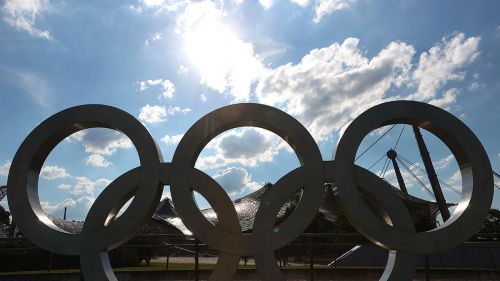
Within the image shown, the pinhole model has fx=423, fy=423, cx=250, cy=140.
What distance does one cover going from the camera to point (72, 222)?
6844 centimetres

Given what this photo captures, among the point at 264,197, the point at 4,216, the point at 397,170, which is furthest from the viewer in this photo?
the point at 4,216

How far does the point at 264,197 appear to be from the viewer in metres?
10.6

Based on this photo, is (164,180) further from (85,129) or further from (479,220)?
(479,220)

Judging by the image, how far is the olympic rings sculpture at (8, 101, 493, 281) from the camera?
10.4 m

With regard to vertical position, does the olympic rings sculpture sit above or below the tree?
below

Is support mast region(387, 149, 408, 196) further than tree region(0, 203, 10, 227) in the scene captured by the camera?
No

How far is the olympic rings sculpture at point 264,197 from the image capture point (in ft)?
34.1

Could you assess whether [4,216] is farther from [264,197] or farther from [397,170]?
[264,197]

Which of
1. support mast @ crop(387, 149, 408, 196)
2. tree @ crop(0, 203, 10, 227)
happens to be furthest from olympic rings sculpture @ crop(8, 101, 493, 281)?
tree @ crop(0, 203, 10, 227)

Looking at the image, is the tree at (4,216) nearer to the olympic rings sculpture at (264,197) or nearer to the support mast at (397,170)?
the support mast at (397,170)

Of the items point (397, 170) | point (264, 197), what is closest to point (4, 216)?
point (397, 170)

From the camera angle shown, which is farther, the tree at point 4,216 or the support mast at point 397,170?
the tree at point 4,216

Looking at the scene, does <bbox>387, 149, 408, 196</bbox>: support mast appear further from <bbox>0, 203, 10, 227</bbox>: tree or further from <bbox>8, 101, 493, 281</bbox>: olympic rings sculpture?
<bbox>0, 203, 10, 227</bbox>: tree

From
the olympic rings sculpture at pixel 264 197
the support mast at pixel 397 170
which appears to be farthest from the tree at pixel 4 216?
the olympic rings sculpture at pixel 264 197
